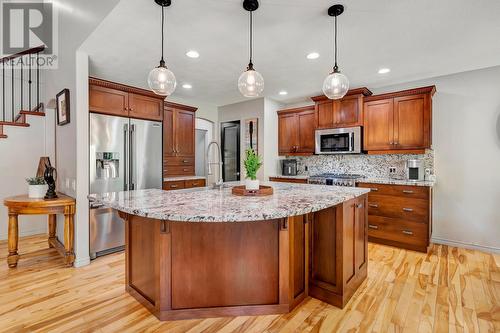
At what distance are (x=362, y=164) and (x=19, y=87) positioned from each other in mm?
5910

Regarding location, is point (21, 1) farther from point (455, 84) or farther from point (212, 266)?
point (455, 84)

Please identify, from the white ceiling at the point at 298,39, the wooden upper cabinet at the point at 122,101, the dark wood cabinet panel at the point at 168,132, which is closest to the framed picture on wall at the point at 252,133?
the white ceiling at the point at 298,39

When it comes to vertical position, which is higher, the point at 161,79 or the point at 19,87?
the point at 19,87

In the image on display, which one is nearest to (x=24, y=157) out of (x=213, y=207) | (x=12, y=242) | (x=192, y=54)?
(x=12, y=242)

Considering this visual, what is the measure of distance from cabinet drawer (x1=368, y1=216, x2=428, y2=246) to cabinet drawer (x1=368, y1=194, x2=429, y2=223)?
2.8 inches

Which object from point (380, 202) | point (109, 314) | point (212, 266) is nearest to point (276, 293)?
point (212, 266)

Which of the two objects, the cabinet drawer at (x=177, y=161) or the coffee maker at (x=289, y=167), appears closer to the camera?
the cabinet drawer at (x=177, y=161)

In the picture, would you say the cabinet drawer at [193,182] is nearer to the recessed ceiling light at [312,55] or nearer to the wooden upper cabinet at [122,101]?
the wooden upper cabinet at [122,101]

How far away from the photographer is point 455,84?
144 inches

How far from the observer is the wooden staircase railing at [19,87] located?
4.06 meters

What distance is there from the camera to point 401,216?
3.54 metres

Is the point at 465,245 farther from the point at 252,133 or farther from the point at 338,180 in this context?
the point at 252,133

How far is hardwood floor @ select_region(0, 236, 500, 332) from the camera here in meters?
1.88

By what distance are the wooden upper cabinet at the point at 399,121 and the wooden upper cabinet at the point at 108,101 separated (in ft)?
11.9
